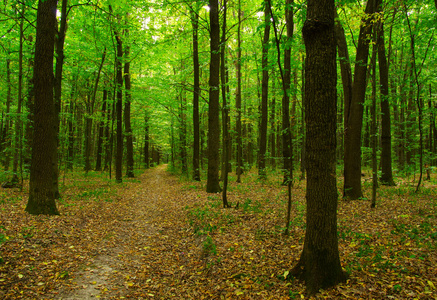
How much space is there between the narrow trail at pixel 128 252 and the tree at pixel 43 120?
2088mm

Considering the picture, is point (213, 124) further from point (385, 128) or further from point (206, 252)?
point (385, 128)

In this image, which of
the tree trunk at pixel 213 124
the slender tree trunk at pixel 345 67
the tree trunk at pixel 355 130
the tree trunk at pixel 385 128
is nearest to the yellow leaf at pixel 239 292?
the tree trunk at pixel 355 130

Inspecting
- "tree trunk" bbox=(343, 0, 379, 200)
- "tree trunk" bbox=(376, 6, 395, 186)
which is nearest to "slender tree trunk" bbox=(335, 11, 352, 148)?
"tree trunk" bbox=(343, 0, 379, 200)

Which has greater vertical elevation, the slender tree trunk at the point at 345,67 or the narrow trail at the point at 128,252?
the slender tree trunk at the point at 345,67

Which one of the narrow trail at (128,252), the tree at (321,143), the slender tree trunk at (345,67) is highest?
the slender tree trunk at (345,67)

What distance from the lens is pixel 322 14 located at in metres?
3.57

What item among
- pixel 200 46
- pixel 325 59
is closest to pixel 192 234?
pixel 325 59

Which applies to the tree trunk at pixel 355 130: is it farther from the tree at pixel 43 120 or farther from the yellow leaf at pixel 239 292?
the tree at pixel 43 120

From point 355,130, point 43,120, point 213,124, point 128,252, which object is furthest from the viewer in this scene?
point 213,124

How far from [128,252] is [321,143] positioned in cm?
549

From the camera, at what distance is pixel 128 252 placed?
6316mm

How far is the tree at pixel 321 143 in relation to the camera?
3633 mm

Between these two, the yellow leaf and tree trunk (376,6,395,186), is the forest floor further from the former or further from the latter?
tree trunk (376,6,395,186)

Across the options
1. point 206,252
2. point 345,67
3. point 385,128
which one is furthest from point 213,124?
point 385,128
